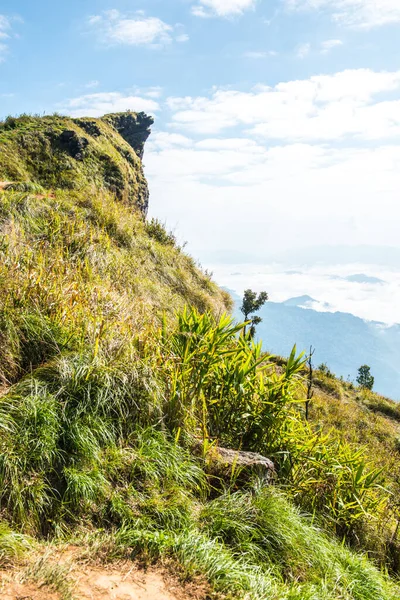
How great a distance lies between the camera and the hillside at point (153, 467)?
3.18 metres

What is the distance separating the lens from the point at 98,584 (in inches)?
114

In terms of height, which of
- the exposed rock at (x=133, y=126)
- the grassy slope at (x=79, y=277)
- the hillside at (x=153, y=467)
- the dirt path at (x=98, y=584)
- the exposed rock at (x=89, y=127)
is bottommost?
the dirt path at (x=98, y=584)

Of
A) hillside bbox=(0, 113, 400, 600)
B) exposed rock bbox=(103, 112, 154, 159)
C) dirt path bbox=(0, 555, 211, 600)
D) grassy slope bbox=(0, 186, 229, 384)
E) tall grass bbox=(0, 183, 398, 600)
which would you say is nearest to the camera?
dirt path bbox=(0, 555, 211, 600)

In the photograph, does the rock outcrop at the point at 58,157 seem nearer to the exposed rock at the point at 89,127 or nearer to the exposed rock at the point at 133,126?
the exposed rock at the point at 89,127

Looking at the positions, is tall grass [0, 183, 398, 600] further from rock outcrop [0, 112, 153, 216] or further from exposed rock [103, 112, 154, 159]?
exposed rock [103, 112, 154, 159]

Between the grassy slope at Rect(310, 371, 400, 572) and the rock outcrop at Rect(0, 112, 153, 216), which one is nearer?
the grassy slope at Rect(310, 371, 400, 572)

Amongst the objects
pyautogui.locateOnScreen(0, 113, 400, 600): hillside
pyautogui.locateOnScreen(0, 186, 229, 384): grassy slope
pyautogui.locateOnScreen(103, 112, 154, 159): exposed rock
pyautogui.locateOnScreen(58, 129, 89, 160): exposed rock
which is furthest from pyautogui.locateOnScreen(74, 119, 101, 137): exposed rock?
pyautogui.locateOnScreen(0, 113, 400, 600): hillside

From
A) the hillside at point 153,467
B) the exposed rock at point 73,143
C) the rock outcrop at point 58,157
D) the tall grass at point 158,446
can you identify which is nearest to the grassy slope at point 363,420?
the hillside at point 153,467

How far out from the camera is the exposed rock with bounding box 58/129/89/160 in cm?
1911

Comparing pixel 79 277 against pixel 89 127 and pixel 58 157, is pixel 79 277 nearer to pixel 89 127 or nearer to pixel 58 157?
pixel 58 157

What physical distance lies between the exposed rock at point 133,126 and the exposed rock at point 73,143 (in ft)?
74.3

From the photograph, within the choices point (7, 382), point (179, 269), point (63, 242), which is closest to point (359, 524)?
point (7, 382)

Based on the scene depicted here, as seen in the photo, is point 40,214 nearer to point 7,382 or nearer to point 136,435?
point 7,382

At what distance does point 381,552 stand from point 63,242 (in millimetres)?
7886
